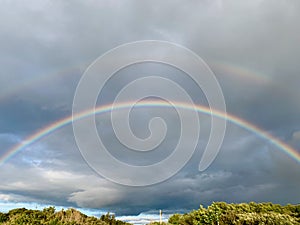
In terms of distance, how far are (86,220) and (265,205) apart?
96.1 feet

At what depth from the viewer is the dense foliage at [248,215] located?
30.9m

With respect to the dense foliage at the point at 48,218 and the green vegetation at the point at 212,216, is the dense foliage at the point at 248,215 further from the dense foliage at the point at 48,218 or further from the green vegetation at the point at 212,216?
the dense foliage at the point at 48,218

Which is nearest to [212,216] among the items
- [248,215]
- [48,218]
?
[248,215]

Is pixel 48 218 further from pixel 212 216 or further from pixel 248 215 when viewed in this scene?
pixel 248 215

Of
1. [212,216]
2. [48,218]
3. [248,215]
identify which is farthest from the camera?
[212,216]

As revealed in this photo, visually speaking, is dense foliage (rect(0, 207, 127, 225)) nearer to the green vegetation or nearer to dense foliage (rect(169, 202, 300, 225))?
the green vegetation

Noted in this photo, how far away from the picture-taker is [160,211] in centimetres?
6303

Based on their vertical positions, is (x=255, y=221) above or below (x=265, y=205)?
below

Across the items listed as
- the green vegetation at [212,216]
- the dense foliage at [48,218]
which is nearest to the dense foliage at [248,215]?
the green vegetation at [212,216]

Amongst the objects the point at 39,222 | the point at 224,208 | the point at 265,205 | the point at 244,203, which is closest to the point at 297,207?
the point at 265,205

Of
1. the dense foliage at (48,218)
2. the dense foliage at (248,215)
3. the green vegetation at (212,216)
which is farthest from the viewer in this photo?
the dense foliage at (248,215)

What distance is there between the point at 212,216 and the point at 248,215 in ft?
18.2

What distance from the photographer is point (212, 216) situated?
38.1m

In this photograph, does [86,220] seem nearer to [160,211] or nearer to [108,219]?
[108,219]
